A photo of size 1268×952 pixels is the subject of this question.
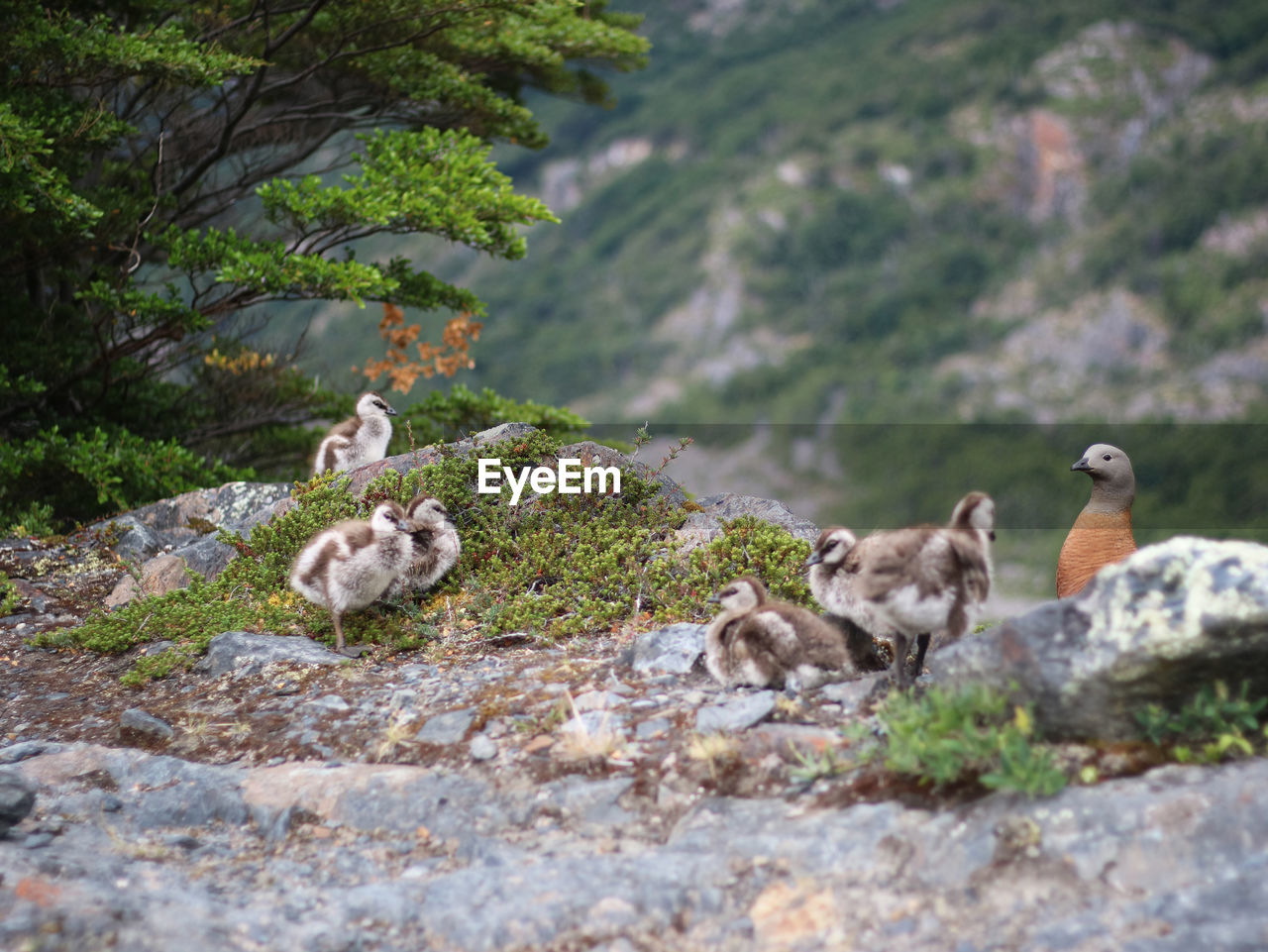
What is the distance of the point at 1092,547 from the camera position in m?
9.62

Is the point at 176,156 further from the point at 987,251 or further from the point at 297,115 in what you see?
the point at 987,251

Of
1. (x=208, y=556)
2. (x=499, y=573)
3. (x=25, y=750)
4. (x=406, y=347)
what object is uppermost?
(x=406, y=347)

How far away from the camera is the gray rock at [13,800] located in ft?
20.0

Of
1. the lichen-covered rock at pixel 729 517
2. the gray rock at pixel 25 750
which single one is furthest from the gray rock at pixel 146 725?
the lichen-covered rock at pixel 729 517

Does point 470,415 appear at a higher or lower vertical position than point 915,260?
lower

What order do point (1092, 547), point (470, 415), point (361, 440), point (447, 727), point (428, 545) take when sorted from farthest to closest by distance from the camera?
point (470, 415) < point (361, 440) < point (1092, 547) < point (428, 545) < point (447, 727)

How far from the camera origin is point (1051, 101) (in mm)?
90375

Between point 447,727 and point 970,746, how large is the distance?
11.3 feet

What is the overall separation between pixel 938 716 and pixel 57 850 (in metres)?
4.72

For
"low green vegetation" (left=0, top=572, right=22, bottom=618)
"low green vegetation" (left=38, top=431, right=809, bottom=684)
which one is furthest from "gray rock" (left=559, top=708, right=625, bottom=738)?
"low green vegetation" (left=0, top=572, right=22, bottom=618)

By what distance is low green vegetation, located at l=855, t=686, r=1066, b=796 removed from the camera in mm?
5205

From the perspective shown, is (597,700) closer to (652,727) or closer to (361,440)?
(652,727)

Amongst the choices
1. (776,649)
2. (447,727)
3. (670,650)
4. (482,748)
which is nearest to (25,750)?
(447,727)

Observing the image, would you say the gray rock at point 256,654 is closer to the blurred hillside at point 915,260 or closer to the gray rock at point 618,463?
the gray rock at point 618,463
